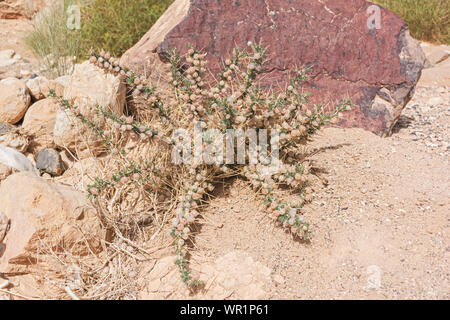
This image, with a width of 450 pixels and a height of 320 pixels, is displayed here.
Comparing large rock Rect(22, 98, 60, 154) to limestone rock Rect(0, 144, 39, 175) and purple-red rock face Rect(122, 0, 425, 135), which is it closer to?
limestone rock Rect(0, 144, 39, 175)

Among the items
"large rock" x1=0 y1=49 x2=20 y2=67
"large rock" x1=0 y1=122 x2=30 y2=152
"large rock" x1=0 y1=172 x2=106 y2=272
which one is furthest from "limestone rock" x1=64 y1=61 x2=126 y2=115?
"large rock" x1=0 y1=49 x2=20 y2=67

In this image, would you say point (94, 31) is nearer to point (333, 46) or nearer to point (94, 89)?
point (94, 89)

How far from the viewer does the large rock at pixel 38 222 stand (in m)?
2.27

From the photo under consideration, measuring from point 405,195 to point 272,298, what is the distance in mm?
1201

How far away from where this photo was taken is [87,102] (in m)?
2.99

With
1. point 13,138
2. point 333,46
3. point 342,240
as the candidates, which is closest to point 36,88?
point 13,138

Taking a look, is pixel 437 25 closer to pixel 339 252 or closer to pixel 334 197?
pixel 334 197

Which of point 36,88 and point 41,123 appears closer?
point 41,123

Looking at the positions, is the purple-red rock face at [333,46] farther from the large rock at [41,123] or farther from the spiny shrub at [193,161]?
the large rock at [41,123]

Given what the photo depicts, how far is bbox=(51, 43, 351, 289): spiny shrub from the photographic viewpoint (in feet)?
8.16

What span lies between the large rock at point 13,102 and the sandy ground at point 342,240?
76.4 inches

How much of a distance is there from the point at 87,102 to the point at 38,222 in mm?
1078

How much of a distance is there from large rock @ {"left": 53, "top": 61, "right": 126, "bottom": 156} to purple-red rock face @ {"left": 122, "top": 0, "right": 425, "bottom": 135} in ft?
1.06

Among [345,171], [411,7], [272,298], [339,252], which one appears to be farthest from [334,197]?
[411,7]
